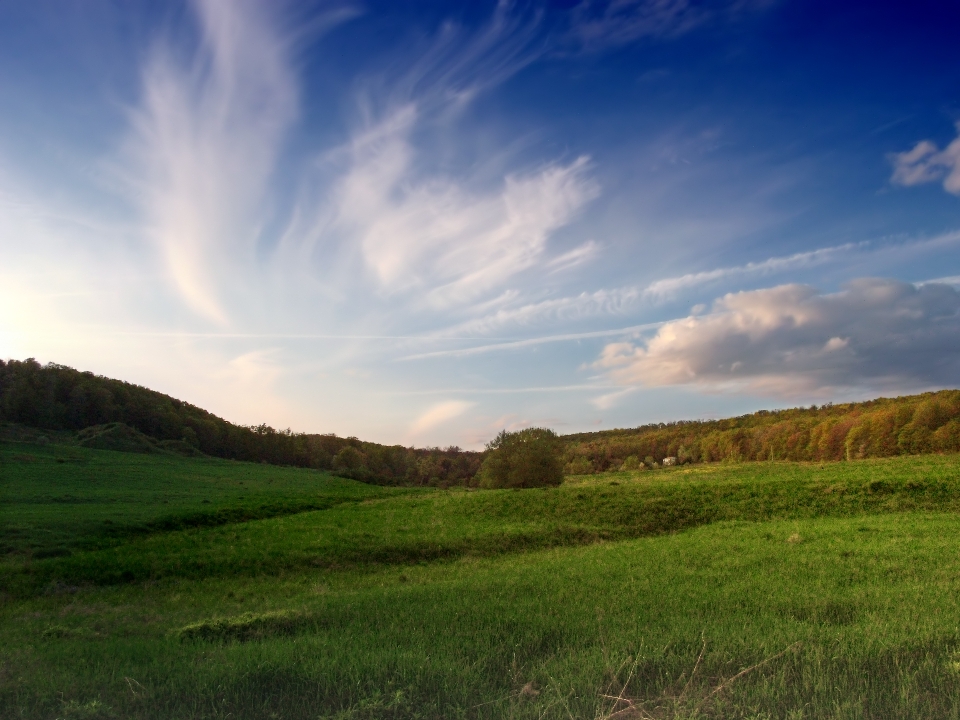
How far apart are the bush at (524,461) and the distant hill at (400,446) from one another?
767 cm

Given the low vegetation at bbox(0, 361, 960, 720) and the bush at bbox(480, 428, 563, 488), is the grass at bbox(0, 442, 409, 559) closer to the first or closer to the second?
the low vegetation at bbox(0, 361, 960, 720)

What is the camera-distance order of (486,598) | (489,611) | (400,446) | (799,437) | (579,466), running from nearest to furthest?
(489,611)
(486,598)
(799,437)
(579,466)
(400,446)

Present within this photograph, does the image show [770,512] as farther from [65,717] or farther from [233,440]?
[233,440]

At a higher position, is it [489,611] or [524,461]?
[524,461]

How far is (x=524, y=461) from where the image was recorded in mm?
50375

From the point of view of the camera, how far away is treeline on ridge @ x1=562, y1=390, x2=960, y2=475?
216 feet

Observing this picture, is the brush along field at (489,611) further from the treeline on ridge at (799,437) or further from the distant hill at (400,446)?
the treeline on ridge at (799,437)

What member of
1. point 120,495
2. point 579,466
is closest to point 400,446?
point 579,466

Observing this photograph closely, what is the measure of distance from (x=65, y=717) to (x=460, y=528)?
22469mm

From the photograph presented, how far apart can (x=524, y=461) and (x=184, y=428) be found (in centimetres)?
5284

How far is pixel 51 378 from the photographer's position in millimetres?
71250

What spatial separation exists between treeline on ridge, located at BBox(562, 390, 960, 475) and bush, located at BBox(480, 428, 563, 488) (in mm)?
26507

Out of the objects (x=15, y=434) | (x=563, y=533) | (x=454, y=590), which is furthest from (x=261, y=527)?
(x=15, y=434)

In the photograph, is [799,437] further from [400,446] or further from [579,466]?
[400,446]
